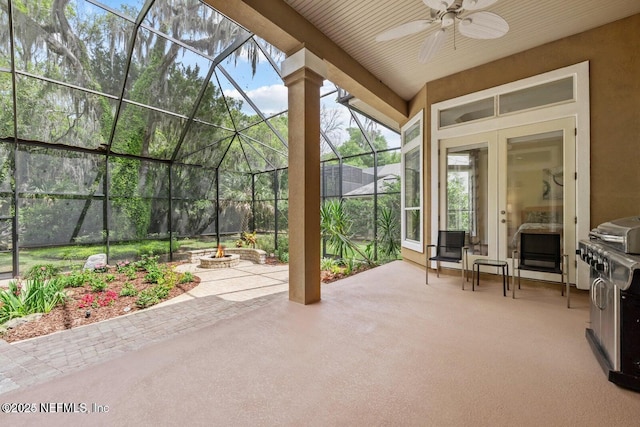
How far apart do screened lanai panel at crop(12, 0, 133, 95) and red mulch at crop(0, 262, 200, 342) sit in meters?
3.88

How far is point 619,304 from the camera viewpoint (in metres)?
1.73

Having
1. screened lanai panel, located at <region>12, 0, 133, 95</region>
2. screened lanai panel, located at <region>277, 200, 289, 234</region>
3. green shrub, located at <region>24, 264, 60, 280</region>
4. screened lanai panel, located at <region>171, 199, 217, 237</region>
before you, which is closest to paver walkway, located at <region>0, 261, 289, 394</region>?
green shrub, located at <region>24, 264, 60, 280</region>

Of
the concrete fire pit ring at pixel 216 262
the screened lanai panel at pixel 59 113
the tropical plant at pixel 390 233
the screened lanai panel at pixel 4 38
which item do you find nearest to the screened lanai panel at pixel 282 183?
the concrete fire pit ring at pixel 216 262

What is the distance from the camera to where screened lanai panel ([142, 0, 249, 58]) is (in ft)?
15.1

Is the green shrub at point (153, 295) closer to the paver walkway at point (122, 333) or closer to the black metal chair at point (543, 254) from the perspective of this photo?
the paver walkway at point (122, 333)

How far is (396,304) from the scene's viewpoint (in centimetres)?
327

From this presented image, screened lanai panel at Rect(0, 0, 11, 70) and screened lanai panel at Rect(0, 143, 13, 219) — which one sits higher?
screened lanai panel at Rect(0, 0, 11, 70)

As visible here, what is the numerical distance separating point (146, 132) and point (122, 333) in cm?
517

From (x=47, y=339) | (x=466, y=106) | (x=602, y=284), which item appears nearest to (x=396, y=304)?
(x=602, y=284)

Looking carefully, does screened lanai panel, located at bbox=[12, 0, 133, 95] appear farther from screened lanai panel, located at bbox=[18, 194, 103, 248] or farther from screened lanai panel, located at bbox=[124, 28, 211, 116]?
screened lanai panel, located at bbox=[18, 194, 103, 248]

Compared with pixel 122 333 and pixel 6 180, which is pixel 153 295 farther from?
pixel 6 180

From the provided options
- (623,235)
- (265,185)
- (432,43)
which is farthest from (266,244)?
(623,235)

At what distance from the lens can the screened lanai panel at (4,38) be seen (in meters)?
Answer: 3.98

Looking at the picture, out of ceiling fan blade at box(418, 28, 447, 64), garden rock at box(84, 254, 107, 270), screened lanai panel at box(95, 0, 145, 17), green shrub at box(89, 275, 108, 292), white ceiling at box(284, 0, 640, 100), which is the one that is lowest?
green shrub at box(89, 275, 108, 292)
